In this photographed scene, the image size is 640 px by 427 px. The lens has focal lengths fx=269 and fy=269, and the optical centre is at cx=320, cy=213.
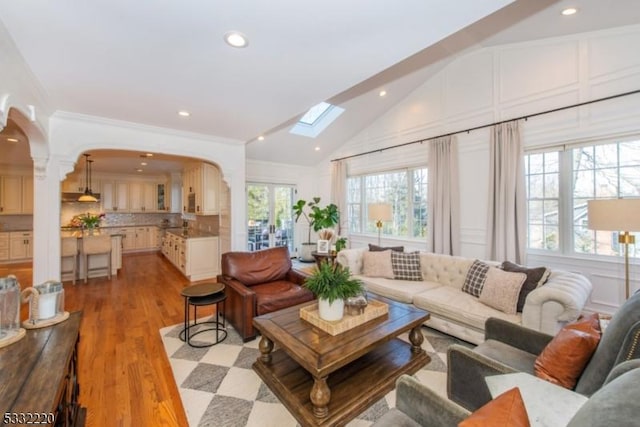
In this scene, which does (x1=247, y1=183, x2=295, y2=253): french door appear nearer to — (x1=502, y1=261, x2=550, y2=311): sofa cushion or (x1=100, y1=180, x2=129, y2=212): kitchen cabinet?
(x1=100, y1=180, x2=129, y2=212): kitchen cabinet

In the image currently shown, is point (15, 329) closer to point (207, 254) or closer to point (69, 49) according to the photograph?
point (69, 49)

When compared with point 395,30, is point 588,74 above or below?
above

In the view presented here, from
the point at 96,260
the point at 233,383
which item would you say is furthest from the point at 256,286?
the point at 96,260

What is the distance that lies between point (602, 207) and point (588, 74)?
6.85 ft

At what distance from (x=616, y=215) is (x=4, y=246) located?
433 inches

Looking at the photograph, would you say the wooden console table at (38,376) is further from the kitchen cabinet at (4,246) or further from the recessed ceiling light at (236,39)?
the kitchen cabinet at (4,246)

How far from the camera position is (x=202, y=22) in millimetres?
1802

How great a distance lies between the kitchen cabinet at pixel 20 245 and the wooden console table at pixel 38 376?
7790 mm

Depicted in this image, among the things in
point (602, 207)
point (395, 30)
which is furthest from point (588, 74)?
point (395, 30)

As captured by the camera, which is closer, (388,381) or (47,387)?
(47,387)

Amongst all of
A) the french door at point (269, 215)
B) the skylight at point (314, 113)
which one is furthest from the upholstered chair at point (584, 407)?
the french door at point (269, 215)

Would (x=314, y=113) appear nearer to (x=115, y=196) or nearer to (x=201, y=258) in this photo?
(x=201, y=258)

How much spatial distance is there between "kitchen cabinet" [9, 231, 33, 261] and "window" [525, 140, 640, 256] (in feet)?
35.2

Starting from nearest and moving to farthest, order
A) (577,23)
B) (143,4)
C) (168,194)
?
(143,4)
(577,23)
(168,194)
